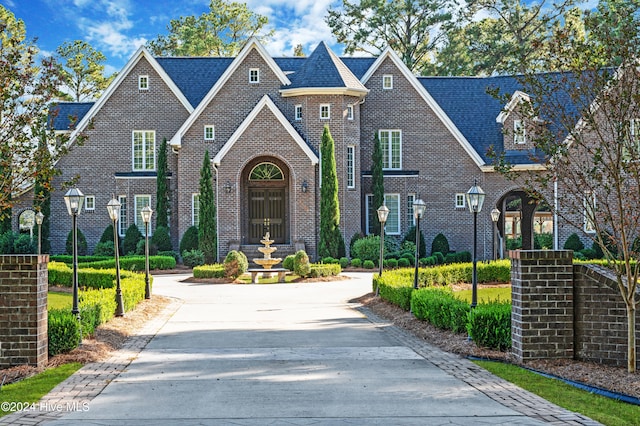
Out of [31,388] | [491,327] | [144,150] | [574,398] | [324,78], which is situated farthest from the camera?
[144,150]

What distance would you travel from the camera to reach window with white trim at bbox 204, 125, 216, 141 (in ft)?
115

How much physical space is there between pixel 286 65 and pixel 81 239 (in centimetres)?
1287

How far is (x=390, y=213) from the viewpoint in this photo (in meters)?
36.3

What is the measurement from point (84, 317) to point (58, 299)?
287 inches

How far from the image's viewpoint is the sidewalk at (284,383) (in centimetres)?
825

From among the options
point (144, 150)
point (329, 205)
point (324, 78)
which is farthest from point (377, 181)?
point (144, 150)

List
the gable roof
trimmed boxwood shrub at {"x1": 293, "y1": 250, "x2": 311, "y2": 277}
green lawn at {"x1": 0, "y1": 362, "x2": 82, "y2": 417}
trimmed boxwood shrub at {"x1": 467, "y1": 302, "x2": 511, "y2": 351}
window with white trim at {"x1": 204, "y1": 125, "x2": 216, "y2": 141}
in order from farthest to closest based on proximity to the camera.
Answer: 1. window with white trim at {"x1": 204, "y1": 125, "x2": 216, "y2": 141}
2. the gable roof
3. trimmed boxwood shrub at {"x1": 293, "y1": 250, "x2": 311, "y2": 277}
4. trimmed boxwood shrub at {"x1": 467, "y1": 302, "x2": 511, "y2": 351}
5. green lawn at {"x1": 0, "y1": 362, "x2": 82, "y2": 417}

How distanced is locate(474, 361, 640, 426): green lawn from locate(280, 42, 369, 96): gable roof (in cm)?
2371

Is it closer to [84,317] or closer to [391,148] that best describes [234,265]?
[391,148]

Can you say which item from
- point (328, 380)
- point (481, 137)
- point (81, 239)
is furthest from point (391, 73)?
point (328, 380)

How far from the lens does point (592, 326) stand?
11.5 meters

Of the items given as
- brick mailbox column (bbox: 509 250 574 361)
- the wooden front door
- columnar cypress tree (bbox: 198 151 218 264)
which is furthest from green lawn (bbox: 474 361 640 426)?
the wooden front door

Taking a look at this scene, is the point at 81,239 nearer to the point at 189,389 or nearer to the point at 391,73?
the point at 391,73

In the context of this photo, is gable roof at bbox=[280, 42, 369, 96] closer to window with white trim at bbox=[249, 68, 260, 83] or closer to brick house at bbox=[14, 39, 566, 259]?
brick house at bbox=[14, 39, 566, 259]
